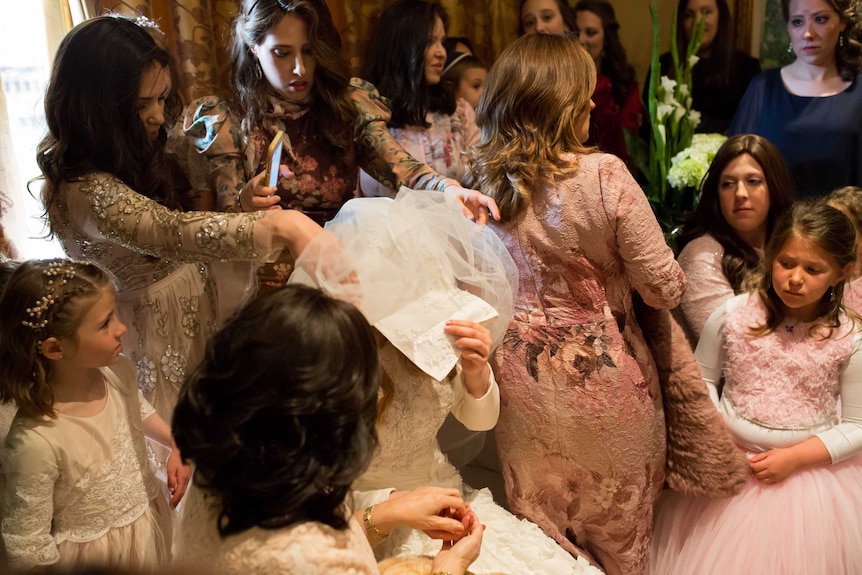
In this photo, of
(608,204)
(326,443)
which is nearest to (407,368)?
(326,443)

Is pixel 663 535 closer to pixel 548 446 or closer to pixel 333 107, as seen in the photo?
pixel 548 446

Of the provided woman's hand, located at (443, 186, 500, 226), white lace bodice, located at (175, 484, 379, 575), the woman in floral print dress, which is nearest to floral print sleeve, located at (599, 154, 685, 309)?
woman's hand, located at (443, 186, 500, 226)

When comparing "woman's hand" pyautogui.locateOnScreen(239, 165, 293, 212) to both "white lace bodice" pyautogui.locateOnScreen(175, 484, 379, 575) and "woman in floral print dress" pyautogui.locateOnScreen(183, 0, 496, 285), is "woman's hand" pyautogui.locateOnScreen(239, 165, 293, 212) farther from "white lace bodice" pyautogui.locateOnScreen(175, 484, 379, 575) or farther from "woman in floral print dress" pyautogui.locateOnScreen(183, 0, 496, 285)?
"white lace bodice" pyautogui.locateOnScreen(175, 484, 379, 575)

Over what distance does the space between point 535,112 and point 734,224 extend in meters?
0.78

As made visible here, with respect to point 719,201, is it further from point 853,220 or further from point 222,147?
point 222,147

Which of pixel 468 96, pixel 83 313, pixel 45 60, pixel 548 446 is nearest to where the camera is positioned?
pixel 83 313

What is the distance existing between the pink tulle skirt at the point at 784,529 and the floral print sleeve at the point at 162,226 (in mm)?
1168

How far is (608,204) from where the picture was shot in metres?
1.53

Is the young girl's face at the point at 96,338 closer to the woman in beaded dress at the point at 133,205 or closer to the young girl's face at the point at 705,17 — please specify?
the woman in beaded dress at the point at 133,205

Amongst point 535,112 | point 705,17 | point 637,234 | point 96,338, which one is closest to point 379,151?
point 535,112

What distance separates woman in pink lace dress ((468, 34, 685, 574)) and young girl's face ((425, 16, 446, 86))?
694 millimetres

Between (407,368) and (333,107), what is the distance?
0.73 metres

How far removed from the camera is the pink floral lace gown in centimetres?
156

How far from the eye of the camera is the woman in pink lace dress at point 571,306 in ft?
5.10
